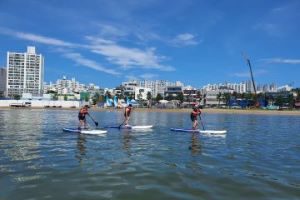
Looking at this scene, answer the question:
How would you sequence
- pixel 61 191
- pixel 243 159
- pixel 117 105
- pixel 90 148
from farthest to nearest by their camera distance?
pixel 117 105 → pixel 90 148 → pixel 243 159 → pixel 61 191

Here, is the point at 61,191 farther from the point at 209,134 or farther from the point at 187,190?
the point at 209,134

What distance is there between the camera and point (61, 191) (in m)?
11.0

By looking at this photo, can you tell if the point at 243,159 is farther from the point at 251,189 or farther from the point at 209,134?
the point at 209,134

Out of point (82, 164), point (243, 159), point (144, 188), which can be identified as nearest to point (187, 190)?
point (144, 188)

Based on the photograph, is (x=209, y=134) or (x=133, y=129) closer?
(x=209, y=134)

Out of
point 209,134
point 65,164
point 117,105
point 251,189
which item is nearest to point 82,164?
point 65,164

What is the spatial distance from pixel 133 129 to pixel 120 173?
72.4 ft

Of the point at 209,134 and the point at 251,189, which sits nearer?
the point at 251,189

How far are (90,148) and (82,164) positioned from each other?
5423 millimetres

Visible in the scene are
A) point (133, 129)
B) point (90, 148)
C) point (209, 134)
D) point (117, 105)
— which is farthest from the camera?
point (117, 105)

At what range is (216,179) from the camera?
13.1 m

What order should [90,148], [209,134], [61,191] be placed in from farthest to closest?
[209,134]
[90,148]
[61,191]

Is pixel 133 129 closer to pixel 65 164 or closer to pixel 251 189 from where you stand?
pixel 65 164

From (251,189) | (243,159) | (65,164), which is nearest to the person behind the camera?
(251,189)
